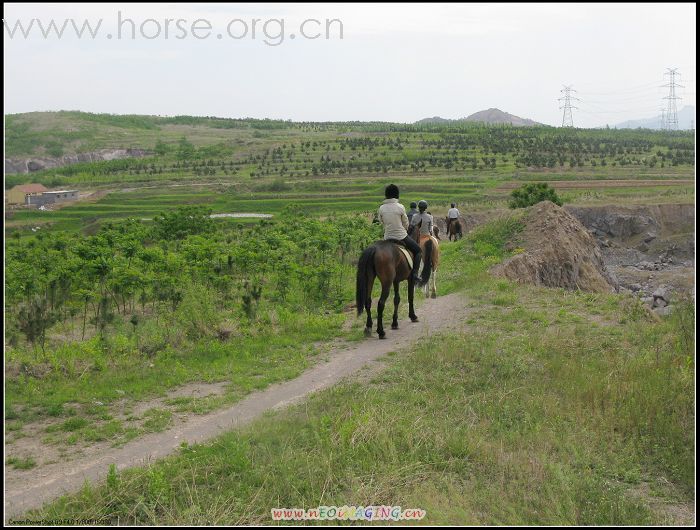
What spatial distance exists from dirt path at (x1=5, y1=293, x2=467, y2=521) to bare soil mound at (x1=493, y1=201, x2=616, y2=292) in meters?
6.25

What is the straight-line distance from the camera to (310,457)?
208 inches

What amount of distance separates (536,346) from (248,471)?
526 centimetres

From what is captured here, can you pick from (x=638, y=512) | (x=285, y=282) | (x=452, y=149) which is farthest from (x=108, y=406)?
(x=452, y=149)

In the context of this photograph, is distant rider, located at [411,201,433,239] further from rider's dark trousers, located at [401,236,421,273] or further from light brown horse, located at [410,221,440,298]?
rider's dark trousers, located at [401,236,421,273]

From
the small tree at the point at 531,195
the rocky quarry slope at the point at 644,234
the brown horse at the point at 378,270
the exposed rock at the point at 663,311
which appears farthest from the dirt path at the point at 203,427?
the rocky quarry slope at the point at 644,234

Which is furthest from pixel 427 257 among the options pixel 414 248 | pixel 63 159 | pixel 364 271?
pixel 63 159

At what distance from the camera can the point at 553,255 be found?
58.0 ft

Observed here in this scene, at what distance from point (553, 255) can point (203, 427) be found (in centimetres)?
1372

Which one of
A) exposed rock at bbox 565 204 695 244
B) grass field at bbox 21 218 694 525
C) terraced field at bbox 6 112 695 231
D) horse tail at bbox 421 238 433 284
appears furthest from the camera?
terraced field at bbox 6 112 695 231

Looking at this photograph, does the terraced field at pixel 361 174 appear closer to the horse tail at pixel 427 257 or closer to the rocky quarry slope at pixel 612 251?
the rocky quarry slope at pixel 612 251

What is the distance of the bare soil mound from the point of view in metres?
16.7

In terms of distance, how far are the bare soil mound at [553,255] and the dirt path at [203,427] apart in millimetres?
6248

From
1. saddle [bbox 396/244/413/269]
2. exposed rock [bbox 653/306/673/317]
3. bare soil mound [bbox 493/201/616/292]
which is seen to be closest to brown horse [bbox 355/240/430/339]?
saddle [bbox 396/244/413/269]

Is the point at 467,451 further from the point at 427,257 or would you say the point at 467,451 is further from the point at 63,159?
the point at 63,159
